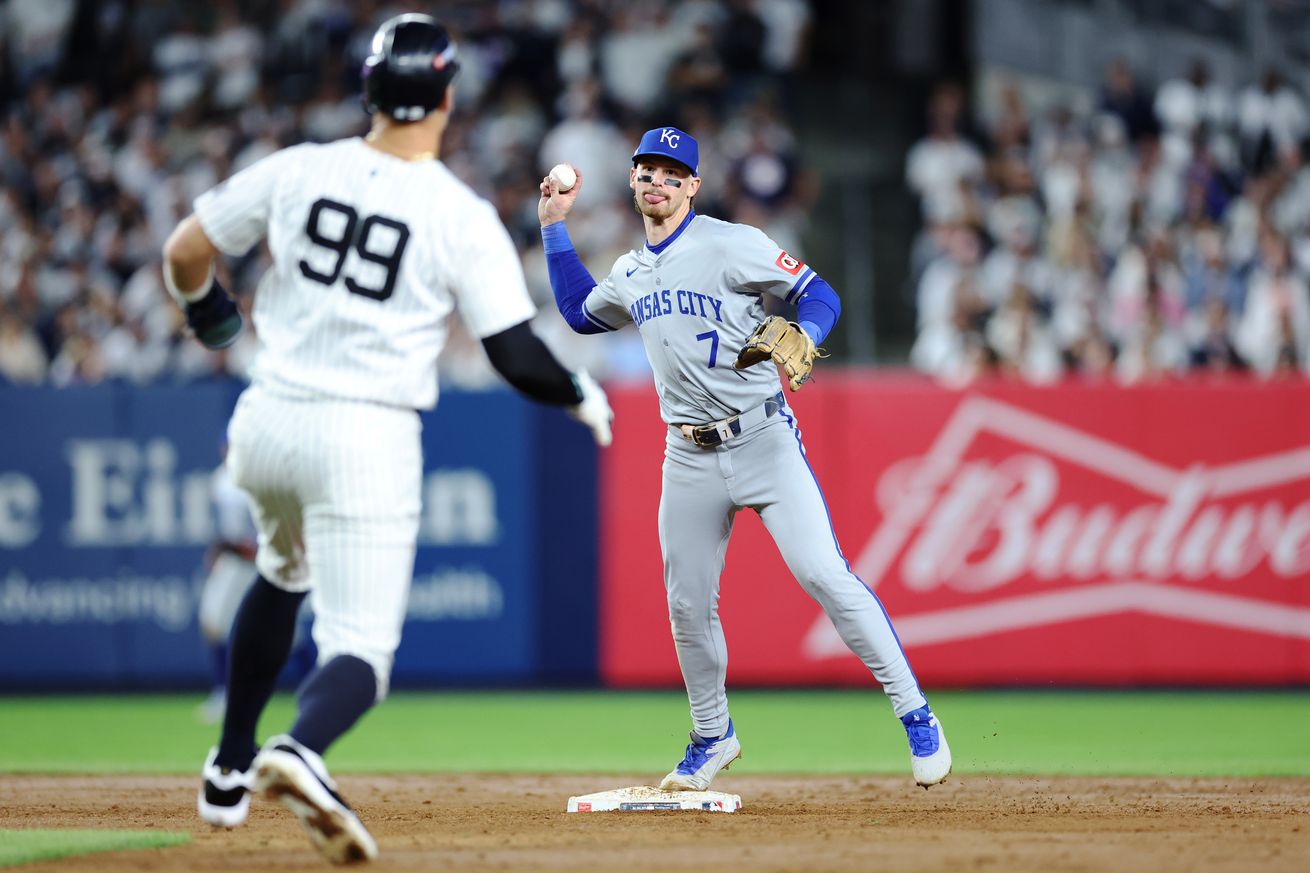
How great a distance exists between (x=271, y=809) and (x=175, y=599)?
582cm

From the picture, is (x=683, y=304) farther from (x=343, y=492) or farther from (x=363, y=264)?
(x=343, y=492)

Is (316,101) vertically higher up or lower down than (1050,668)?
higher up

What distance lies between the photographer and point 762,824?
570cm

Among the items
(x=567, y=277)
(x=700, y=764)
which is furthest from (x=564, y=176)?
(x=700, y=764)

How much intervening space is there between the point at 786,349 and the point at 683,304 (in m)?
0.59

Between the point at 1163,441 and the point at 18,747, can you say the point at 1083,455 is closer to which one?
the point at 1163,441

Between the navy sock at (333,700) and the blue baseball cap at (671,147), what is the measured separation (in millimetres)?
2376

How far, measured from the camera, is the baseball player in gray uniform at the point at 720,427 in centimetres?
599

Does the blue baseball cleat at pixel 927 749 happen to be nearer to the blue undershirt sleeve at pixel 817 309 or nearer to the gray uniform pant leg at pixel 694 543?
the gray uniform pant leg at pixel 694 543

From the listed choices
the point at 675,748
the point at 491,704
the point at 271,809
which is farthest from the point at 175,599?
the point at 271,809

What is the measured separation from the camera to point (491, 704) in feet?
37.4

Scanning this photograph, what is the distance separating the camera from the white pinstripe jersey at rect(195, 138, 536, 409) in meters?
4.44

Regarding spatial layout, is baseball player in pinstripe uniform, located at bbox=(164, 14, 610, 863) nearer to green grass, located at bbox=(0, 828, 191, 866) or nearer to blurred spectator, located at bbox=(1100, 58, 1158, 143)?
green grass, located at bbox=(0, 828, 191, 866)

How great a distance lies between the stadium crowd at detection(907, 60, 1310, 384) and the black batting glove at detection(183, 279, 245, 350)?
7741mm
